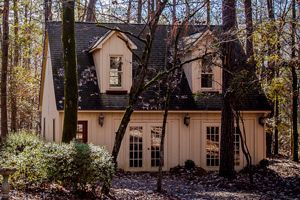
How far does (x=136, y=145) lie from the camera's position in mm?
20812

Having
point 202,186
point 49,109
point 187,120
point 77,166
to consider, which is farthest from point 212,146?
point 77,166

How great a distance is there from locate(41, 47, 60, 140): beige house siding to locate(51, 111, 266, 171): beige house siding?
4.64ft

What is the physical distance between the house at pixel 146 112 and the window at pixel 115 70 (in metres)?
0.02

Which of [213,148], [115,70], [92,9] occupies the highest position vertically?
[92,9]

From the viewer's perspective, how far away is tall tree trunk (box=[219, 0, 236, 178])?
1722 cm

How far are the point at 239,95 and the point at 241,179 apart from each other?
137 inches

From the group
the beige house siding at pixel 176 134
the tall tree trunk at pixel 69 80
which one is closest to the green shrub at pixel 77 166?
the tall tree trunk at pixel 69 80

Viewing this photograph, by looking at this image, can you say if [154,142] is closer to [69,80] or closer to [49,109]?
[49,109]

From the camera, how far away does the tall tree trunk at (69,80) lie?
15016mm

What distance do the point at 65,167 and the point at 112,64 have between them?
10.3 meters

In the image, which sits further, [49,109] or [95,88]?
[49,109]

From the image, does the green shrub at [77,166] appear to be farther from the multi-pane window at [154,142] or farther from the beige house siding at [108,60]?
the beige house siding at [108,60]

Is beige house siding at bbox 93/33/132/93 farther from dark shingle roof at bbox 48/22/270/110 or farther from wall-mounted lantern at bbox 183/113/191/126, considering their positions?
wall-mounted lantern at bbox 183/113/191/126

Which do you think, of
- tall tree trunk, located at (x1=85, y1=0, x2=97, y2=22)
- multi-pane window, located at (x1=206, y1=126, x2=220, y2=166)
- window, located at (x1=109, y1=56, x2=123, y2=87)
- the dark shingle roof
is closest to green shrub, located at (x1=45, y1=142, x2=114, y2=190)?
tall tree trunk, located at (x1=85, y1=0, x2=97, y2=22)
